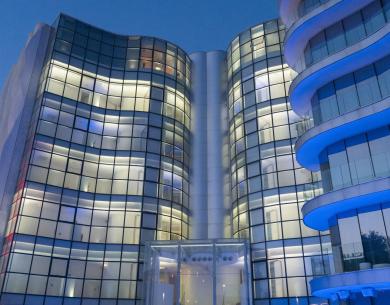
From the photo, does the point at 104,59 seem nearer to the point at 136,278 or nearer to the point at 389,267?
the point at 136,278

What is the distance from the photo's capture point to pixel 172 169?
48656mm

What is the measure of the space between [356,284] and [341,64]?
48.6 feet

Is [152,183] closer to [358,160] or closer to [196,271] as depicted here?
[196,271]

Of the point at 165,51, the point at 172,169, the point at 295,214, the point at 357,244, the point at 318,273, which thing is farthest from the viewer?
the point at 165,51

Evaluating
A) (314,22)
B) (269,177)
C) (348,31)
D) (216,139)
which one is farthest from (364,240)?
(216,139)

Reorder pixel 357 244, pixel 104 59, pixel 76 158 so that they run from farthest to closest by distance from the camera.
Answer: pixel 104 59, pixel 76 158, pixel 357 244

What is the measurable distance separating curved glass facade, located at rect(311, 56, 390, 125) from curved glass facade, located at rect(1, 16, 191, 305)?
23.2 m

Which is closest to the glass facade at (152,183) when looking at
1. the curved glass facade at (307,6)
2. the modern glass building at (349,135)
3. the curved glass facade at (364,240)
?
the curved glass facade at (307,6)

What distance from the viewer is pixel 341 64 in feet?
92.0

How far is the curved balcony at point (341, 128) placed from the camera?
25.1 m

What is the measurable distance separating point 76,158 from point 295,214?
2504 centimetres

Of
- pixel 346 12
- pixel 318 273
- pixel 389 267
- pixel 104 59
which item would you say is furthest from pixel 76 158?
pixel 389 267

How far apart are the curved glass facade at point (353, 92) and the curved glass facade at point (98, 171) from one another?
76.1ft

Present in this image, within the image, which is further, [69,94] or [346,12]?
[69,94]
